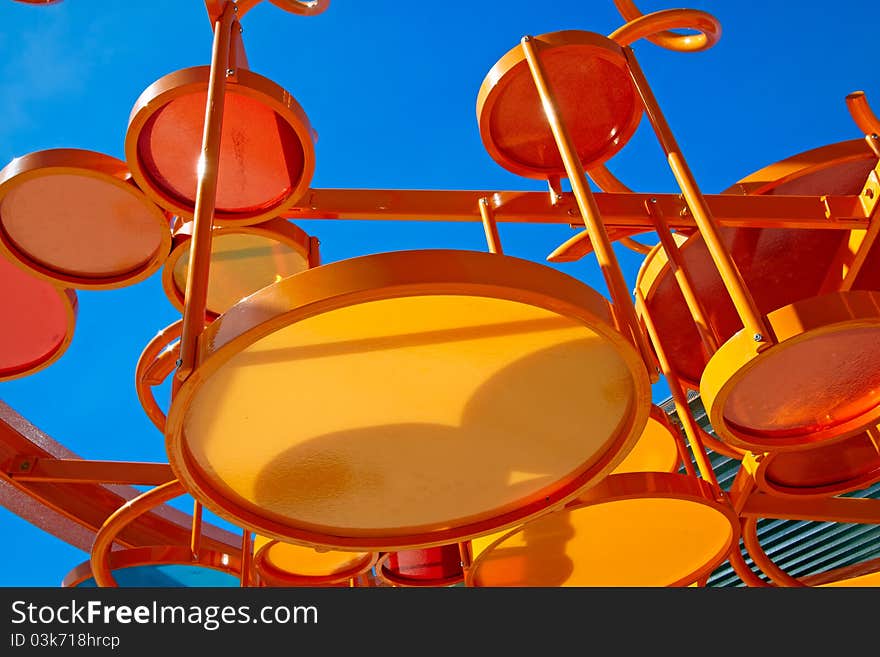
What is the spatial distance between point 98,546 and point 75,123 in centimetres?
910

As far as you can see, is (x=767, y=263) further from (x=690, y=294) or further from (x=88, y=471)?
(x=88, y=471)

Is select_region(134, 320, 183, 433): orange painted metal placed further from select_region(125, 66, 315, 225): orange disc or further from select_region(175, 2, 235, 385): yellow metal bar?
select_region(175, 2, 235, 385): yellow metal bar

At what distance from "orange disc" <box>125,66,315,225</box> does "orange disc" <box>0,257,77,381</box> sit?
3.64 feet

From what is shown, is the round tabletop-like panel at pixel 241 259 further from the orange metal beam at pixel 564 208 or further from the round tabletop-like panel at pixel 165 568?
the round tabletop-like panel at pixel 165 568

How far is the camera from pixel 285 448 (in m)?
1.93

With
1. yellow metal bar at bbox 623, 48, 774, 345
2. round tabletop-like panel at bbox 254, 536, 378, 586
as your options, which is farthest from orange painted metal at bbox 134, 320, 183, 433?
yellow metal bar at bbox 623, 48, 774, 345

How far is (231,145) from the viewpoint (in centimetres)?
305

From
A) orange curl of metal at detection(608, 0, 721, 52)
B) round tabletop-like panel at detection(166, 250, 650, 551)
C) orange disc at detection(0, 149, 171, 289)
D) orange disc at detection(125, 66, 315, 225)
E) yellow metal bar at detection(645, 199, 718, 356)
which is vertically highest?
orange curl of metal at detection(608, 0, 721, 52)

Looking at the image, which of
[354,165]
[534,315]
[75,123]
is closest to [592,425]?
[534,315]

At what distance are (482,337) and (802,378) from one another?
0.94 m

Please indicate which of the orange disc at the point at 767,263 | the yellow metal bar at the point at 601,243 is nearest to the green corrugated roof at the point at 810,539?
the orange disc at the point at 767,263

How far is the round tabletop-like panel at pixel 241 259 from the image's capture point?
373 centimetres

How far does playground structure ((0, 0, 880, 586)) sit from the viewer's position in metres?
1.73

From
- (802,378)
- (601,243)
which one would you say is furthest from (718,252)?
(802,378)
